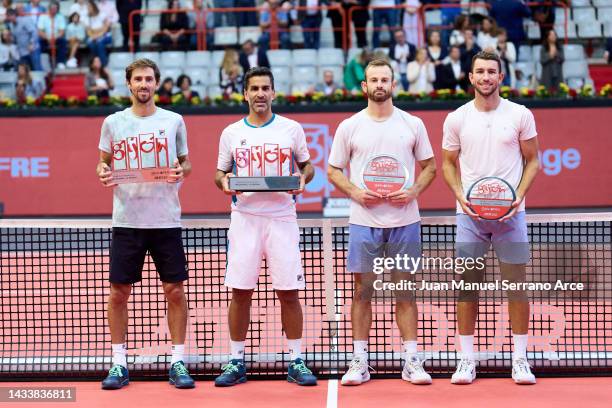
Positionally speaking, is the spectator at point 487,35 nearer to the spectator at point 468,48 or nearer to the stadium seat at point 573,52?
the spectator at point 468,48

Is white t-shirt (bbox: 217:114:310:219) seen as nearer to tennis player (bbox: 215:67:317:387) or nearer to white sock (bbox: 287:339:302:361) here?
tennis player (bbox: 215:67:317:387)

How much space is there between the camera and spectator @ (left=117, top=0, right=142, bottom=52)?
19328 millimetres

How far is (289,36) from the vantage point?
1911 centimetres

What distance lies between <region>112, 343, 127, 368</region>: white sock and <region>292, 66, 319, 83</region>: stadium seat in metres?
11.5

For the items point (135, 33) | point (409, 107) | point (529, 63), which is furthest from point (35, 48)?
point (529, 63)

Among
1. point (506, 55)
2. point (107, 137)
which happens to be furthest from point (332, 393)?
point (506, 55)

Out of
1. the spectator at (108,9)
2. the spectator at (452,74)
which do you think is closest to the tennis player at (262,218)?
the spectator at (452,74)

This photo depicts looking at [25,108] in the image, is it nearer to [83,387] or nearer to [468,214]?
[83,387]

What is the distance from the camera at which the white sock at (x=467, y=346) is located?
7227 mm

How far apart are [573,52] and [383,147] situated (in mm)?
12819

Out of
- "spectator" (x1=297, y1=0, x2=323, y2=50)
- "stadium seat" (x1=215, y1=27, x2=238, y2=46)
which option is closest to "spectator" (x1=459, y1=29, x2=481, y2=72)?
"spectator" (x1=297, y1=0, x2=323, y2=50)

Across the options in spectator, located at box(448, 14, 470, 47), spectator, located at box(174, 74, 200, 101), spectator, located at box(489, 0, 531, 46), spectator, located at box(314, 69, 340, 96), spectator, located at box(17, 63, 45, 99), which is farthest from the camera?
spectator, located at box(489, 0, 531, 46)

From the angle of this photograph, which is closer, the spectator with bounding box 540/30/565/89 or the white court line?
the white court line

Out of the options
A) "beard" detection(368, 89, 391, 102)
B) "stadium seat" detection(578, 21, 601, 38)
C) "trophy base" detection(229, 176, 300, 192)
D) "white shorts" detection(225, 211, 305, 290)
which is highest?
"stadium seat" detection(578, 21, 601, 38)
